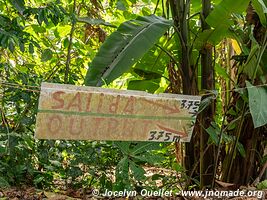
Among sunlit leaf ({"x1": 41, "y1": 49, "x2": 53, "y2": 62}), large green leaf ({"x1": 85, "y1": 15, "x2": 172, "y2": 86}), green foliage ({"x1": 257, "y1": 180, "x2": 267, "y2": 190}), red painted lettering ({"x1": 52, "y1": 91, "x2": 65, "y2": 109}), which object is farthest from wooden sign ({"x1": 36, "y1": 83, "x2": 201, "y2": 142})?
sunlit leaf ({"x1": 41, "y1": 49, "x2": 53, "y2": 62})

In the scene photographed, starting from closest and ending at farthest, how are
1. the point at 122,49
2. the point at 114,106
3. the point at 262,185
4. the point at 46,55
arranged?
the point at 114,106 < the point at 122,49 < the point at 262,185 < the point at 46,55

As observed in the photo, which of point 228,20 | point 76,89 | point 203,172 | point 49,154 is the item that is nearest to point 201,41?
point 228,20

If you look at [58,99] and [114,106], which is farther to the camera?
[114,106]

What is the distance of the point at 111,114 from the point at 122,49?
0.31 m

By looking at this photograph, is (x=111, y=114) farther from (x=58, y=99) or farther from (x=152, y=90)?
(x=152, y=90)

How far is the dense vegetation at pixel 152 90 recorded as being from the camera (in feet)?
5.99

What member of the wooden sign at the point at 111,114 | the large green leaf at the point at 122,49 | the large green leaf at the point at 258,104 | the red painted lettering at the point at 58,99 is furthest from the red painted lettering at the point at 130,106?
the large green leaf at the point at 258,104

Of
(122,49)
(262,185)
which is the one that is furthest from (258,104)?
(122,49)

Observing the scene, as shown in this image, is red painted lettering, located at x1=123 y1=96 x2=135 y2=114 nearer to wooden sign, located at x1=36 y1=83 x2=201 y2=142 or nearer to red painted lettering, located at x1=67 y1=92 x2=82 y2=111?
wooden sign, located at x1=36 y1=83 x2=201 y2=142

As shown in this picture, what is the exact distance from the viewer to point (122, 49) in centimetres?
177

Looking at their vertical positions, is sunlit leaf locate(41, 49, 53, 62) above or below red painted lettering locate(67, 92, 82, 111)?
above

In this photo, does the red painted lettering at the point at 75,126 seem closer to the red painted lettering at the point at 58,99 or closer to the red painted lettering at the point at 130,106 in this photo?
the red painted lettering at the point at 58,99

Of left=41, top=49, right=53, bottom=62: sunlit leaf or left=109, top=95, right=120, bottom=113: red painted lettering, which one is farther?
left=41, top=49, right=53, bottom=62: sunlit leaf

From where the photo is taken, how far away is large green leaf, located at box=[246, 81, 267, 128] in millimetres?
1733
